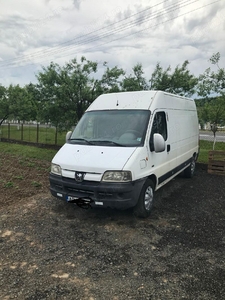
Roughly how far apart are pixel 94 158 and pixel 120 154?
46cm

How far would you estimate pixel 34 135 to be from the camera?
1858cm

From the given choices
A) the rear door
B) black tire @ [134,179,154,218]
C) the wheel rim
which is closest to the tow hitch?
black tire @ [134,179,154,218]

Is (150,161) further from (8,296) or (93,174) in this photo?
(8,296)

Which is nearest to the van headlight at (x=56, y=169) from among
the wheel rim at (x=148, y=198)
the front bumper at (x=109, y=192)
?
the front bumper at (x=109, y=192)

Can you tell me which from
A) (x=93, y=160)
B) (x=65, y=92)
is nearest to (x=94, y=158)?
(x=93, y=160)

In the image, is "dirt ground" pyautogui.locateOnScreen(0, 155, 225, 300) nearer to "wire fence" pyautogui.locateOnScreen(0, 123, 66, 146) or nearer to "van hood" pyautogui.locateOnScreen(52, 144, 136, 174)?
"van hood" pyautogui.locateOnScreen(52, 144, 136, 174)

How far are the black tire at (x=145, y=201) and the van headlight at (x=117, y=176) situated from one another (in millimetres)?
541

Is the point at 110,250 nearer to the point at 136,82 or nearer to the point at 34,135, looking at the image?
the point at 136,82

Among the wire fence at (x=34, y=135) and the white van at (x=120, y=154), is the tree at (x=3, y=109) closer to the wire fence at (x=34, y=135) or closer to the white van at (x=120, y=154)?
the wire fence at (x=34, y=135)

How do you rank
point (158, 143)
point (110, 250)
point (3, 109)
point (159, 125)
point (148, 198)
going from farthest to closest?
point (3, 109) → point (159, 125) → point (148, 198) → point (158, 143) → point (110, 250)

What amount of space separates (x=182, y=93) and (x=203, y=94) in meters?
1.17

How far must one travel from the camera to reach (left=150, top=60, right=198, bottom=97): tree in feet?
36.9

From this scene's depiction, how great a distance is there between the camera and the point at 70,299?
2627 millimetres

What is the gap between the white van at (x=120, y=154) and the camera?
4195 mm
